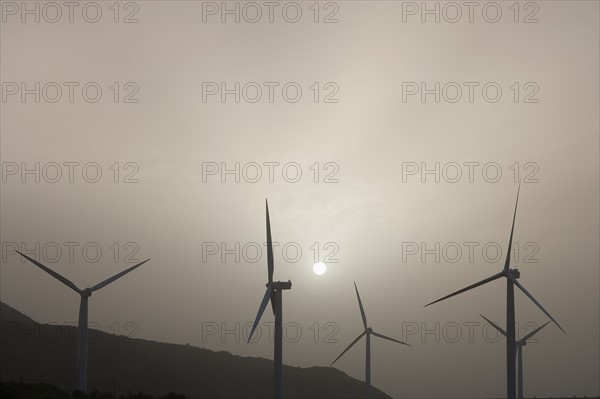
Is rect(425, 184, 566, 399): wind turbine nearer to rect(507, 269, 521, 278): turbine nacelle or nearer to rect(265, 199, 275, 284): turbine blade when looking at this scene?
rect(507, 269, 521, 278): turbine nacelle

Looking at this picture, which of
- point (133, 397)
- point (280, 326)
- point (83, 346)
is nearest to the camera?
point (280, 326)

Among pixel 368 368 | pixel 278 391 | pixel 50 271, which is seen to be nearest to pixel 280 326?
pixel 278 391

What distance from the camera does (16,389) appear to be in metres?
90.4

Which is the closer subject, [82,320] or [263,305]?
[263,305]

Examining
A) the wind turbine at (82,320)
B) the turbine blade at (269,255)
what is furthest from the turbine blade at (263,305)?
the wind turbine at (82,320)

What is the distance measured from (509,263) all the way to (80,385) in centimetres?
4956

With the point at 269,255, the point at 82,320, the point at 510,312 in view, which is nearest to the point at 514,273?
the point at 510,312

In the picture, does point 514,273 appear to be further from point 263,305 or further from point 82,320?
point 82,320

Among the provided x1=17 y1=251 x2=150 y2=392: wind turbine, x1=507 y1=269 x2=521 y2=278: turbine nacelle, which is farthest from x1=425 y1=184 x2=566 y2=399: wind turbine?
x1=17 y1=251 x2=150 y2=392: wind turbine

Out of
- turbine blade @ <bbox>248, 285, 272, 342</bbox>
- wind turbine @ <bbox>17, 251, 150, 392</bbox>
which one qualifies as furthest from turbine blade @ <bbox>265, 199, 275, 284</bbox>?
wind turbine @ <bbox>17, 251, 150, 392</bbox>

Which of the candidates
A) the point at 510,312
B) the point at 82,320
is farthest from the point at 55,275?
the point at 510,312

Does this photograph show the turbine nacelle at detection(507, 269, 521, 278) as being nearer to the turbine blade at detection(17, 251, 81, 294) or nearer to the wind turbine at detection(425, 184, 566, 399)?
the wind turbine at detection(425, 184, 566, 399)

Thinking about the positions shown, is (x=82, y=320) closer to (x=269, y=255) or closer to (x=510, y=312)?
(x=269, y=255)

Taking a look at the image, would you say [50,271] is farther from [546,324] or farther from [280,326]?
[546,324]
